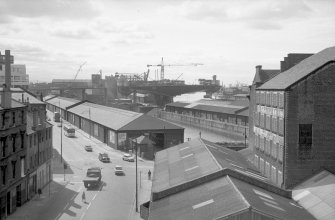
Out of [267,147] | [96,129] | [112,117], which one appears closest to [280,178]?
[267,147]

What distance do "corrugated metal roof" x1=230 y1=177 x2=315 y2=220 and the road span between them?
15.2 metres

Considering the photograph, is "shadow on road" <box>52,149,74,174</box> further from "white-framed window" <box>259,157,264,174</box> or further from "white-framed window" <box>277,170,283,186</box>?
"white-framed window" <box>277,170,283,186</box>

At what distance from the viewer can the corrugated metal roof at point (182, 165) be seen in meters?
41.3

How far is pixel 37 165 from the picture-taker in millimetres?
57719

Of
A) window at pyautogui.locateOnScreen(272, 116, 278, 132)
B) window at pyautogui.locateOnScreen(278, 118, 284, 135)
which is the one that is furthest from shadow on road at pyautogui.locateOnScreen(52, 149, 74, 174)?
window at pyautogui.locateOnScreen(278, 118, 284, 135)

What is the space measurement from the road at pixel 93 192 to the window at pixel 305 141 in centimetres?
1874

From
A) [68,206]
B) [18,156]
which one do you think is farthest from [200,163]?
[18,156]

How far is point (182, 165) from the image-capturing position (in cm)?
4928

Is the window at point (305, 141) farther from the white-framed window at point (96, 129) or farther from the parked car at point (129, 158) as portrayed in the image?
the white-framed window at point (96, 129)

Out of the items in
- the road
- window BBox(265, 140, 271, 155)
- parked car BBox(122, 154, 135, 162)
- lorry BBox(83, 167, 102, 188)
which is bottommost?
the road

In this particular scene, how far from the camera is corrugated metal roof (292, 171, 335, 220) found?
33.3 metres

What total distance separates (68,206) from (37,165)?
10301mm

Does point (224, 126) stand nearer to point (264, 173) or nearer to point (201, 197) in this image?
point (264, 173)

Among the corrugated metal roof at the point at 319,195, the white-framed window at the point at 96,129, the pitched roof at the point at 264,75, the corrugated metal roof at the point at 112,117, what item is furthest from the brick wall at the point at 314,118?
the white-framed window at the point at 96,129
